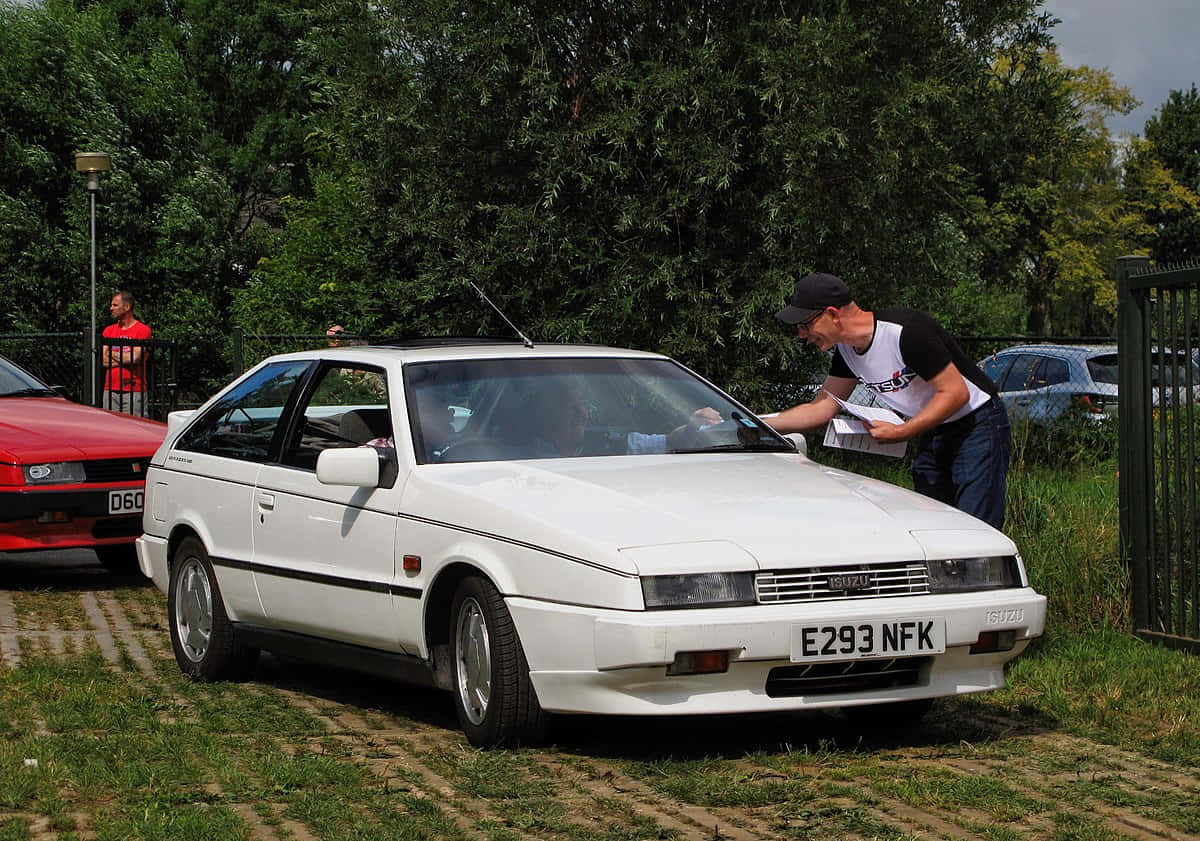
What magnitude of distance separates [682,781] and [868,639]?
74 cm

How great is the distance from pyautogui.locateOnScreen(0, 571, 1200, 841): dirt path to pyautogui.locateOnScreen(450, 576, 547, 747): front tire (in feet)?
0.29

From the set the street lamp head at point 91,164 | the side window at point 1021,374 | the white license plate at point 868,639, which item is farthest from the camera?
the street lamp head at point 91,164

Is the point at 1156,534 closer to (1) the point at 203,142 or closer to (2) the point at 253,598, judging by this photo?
(2) the point at 253,598

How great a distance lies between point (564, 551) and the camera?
5.25 m

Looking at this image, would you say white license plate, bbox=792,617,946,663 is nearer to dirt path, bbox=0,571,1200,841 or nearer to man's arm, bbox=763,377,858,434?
dirt path, bbox=0,571,1200,841

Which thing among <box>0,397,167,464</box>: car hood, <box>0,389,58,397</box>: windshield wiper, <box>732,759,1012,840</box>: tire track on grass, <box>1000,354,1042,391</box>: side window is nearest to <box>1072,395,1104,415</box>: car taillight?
<box>1000,354,1042,391</box>: side window

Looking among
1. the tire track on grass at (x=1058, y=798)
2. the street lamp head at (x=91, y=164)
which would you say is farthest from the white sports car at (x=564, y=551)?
the street lamp head at (x=91, y=164)

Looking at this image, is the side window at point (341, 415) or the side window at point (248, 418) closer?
the side window at point (341, 415)

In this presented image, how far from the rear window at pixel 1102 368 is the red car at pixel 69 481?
7.41 meters

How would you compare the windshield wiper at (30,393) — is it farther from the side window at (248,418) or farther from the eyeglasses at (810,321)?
the eyeglasses at (810,321)

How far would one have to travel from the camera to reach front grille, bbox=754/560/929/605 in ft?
17.0

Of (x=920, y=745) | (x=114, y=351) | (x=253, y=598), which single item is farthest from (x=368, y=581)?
(x=114, y=351)

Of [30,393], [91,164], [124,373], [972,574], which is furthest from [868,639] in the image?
[91,164]

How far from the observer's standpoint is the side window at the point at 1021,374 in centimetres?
1534
